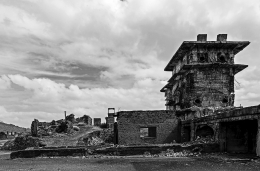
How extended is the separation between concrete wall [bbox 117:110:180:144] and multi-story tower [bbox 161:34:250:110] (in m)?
6.78

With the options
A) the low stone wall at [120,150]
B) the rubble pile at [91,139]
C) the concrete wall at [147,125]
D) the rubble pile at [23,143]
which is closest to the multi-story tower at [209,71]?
the concrete wall at [147,125]

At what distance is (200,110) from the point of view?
2609 cm

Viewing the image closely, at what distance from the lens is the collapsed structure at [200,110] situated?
672 inches

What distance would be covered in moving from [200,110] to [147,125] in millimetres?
5575

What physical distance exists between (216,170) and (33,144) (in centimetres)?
2155

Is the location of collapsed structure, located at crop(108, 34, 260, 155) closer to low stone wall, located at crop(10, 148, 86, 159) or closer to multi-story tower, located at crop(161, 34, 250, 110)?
multi-story tower, located at crop(161, 34, 250, 110)

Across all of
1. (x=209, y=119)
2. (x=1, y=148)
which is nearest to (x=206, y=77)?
(x=209, y=119)

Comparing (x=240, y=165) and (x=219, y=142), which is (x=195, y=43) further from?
(x=240, y=165)

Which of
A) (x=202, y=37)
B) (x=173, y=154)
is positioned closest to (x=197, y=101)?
(x=202, y=37)

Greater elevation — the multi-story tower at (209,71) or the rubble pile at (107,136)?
the multi-story tower at (209,71)

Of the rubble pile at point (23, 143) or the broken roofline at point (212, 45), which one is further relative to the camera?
the broken roofline at point (212, 45)

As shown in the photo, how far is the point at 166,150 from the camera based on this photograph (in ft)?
54.7

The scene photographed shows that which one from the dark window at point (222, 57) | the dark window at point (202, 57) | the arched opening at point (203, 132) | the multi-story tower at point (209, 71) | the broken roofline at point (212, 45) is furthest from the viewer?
the dark window at point (222, 57)

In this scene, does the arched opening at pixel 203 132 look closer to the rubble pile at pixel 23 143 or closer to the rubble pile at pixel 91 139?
the rubble pile at pixel 91 139
